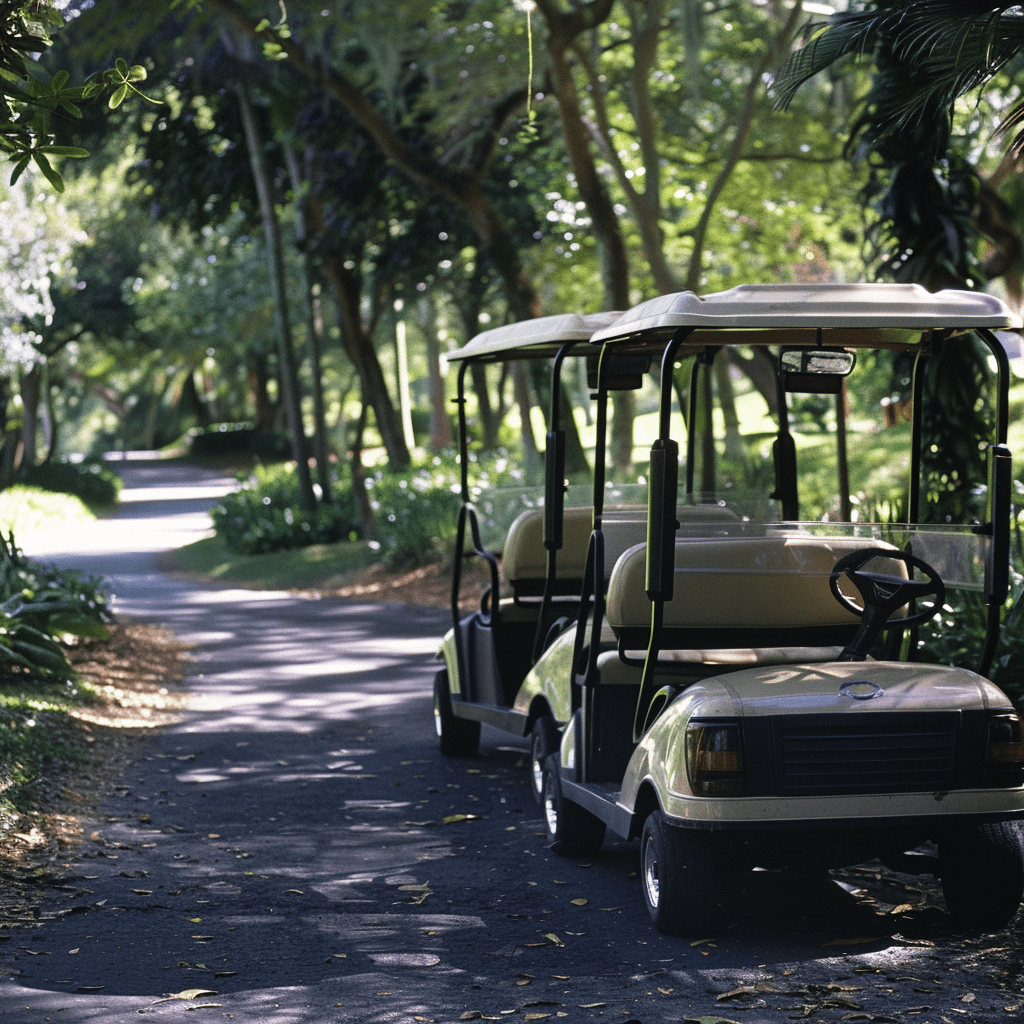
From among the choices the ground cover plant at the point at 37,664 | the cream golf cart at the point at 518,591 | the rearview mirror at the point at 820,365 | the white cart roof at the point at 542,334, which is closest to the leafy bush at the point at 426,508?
the ground cover plant at the point at 37,664

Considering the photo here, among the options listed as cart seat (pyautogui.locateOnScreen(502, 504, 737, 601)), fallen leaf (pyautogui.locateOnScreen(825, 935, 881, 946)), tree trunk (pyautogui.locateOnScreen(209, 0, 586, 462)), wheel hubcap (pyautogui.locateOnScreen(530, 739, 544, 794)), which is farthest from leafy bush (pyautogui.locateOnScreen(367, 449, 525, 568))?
fallen leaf (pyautogui.locateOnScreen(825, 935, 881, 946))

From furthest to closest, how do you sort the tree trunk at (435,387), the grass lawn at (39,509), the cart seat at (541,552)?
the tree trunk at (435,387)
the grass lawn at (39,509)
the cart seat at (541,552)

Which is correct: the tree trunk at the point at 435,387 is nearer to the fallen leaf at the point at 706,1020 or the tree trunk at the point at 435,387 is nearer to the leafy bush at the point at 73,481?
the leafy bush at the point at 73,481

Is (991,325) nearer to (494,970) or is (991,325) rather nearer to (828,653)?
(828,653)

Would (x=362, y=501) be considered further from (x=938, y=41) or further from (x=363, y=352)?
(x=938, y=41)

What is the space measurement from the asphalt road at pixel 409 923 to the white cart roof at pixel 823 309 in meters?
2.15

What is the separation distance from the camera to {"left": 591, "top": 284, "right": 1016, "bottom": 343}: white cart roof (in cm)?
492

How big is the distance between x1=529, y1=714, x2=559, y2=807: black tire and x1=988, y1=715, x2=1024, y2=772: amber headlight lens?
2.17m

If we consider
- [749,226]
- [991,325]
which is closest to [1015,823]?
[991,325]

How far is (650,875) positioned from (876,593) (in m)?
1.34

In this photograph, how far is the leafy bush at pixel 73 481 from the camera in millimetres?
39750

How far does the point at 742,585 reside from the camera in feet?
18.5

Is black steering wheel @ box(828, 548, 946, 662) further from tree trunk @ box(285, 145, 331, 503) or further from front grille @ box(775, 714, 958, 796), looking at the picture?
tree trunk @ box(285, 145, 331, 503)

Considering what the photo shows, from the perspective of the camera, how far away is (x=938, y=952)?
4.61 m
